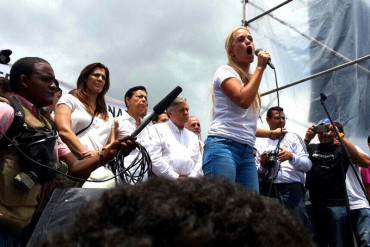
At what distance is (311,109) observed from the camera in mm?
6512

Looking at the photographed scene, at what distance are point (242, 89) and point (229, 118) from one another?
169 mm

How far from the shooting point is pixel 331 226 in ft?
14.9

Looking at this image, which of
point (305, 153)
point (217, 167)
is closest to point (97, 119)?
point (217, 167)

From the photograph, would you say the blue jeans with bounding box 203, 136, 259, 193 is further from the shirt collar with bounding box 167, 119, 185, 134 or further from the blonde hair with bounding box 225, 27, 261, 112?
the shirt collar with bounding box 167, 119, 185, 134

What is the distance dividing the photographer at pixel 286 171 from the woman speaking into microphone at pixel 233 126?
1.53 m

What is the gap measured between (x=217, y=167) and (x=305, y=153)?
7.13ft

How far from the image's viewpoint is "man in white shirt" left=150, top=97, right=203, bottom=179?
3578 millimetres

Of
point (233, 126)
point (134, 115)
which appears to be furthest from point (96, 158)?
point (134, 115)

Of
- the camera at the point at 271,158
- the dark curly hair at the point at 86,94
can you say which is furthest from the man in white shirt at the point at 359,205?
the dark curly hair at the point at 86,94

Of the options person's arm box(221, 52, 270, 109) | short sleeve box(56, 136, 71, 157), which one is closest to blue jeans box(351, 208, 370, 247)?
person's arm box(221, 52, 270, 109)

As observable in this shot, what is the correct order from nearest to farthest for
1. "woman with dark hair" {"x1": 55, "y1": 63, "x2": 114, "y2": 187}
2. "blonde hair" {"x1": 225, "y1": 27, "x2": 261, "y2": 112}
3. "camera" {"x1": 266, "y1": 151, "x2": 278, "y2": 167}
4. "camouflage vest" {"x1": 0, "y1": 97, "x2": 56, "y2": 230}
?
"camouflage vest" {"x1": 0, "y1": 97, "x2": 56, "y2": 230}
"woman with dark hair" {"x1": 55, "y1": 63, "x2": 114, "y2": 187}
"blonde hair" {"x1": 225, "y1": 27, "x2": 261, "y2": 112}
"camera" {"x1": 266, "y1": 151, "x2": 278, "y2": 167}

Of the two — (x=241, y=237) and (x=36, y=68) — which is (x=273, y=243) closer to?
(x=241, y=237)

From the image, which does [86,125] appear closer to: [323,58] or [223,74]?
[223,74]

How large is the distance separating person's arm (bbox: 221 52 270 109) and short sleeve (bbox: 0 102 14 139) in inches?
44.2
